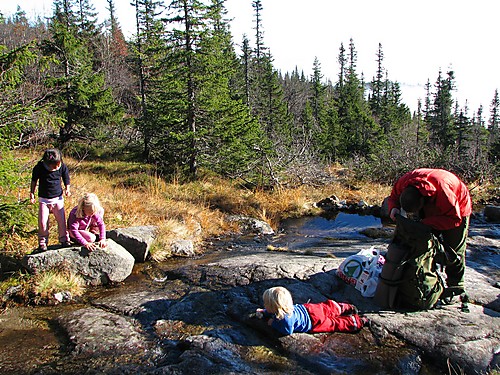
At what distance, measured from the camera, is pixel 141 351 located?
12.4 ft

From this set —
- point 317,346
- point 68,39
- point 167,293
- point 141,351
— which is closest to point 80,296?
point 167,293

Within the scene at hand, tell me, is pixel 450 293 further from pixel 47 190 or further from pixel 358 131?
pixel 358 131

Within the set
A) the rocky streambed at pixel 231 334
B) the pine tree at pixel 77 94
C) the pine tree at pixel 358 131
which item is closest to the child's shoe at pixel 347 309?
the rocky streambed at pixel 231 334

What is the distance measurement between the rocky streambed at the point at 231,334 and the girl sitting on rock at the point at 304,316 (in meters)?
0.10

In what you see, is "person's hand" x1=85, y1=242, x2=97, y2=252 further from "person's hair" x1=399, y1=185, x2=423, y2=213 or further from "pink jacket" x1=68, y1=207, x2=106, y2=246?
"person's hair" x1=399, y1=185, x2=423, y2=213

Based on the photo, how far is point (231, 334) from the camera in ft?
13.1

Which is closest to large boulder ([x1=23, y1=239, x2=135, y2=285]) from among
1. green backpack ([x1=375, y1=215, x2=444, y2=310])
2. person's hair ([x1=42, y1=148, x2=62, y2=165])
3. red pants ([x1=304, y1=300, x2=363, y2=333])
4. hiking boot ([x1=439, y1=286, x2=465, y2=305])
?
person's hair ([x1=42, y1=148, x2=62, y2=165])

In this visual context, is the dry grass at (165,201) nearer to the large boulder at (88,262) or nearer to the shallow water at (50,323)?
the large boulder at (88,262)

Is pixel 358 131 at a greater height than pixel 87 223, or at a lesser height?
greater

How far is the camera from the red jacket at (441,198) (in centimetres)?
392

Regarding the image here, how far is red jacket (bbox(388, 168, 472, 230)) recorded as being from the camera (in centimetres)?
392

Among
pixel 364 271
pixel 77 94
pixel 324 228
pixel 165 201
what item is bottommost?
pixel 324 228

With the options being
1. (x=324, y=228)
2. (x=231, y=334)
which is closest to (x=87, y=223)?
(x=231, y=334)

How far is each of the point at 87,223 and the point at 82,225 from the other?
75 millimetres
